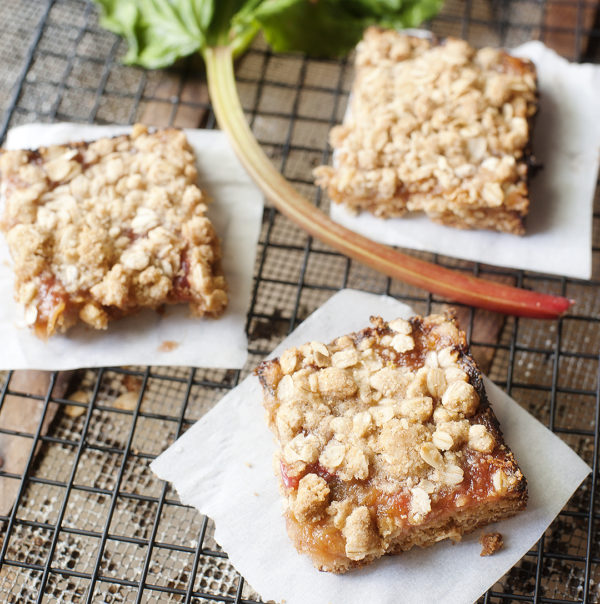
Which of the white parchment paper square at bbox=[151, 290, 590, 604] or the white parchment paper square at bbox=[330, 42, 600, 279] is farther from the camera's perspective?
the white parchment paper square at bbox=[330, 42, 600, 279]

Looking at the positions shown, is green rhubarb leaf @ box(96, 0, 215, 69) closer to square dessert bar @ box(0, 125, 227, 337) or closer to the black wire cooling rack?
the black wire cooling rack

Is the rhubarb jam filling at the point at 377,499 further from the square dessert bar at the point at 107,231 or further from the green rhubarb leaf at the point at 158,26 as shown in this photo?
the green rhubarb leaf at the point at 158,26

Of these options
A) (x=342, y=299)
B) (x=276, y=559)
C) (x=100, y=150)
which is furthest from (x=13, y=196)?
(x=276, y=559)

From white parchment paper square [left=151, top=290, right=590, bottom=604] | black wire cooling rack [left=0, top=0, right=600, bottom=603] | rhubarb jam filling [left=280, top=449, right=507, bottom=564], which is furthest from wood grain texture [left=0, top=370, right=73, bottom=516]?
rhubarb jam filling [left=280, top=449, right=507, bottom=564]

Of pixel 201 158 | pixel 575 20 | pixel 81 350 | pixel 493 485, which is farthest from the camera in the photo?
pixel 575 20

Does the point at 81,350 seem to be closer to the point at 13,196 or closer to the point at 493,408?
the point at 13,196
